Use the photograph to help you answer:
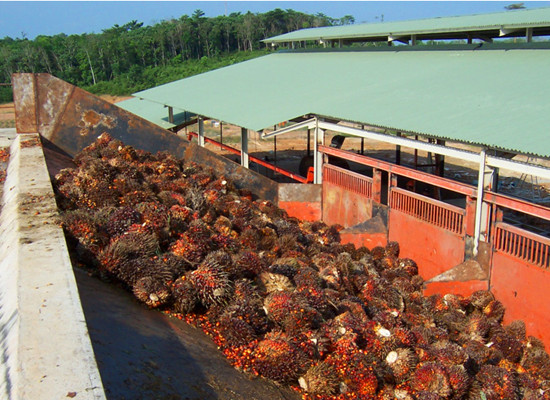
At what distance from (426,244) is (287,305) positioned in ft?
17.2

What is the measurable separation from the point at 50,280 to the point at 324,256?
4.45m

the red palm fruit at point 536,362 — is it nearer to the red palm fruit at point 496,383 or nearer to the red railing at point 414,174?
the red palm fruit at point 496,383

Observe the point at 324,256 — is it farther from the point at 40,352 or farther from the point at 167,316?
the point at 40,352

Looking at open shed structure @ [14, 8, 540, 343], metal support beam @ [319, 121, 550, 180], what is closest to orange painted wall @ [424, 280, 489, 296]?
open shed structure @ [14, 8, 540, 343]

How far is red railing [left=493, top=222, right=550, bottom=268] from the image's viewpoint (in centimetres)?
723

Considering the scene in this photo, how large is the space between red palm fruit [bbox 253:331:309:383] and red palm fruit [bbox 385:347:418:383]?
911 mm

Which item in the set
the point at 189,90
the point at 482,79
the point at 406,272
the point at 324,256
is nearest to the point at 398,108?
the point at 482,79

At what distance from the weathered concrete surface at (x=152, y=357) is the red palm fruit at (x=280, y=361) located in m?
0.09

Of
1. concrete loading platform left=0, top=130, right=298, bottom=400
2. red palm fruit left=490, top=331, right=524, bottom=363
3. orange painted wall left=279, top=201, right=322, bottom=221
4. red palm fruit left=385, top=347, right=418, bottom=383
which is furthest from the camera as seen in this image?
orange painted wall left=279, top=201, right=322, bottom=221

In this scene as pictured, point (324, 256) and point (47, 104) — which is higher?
point (47, 104)

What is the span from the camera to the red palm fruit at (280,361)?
4.38m

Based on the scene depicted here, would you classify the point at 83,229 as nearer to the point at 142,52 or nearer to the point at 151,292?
the point at 151,292

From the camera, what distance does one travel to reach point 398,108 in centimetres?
1085

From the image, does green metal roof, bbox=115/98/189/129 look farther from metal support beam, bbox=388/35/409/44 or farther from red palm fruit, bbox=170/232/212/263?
red palm fruit, bbox=170/232/212/263
